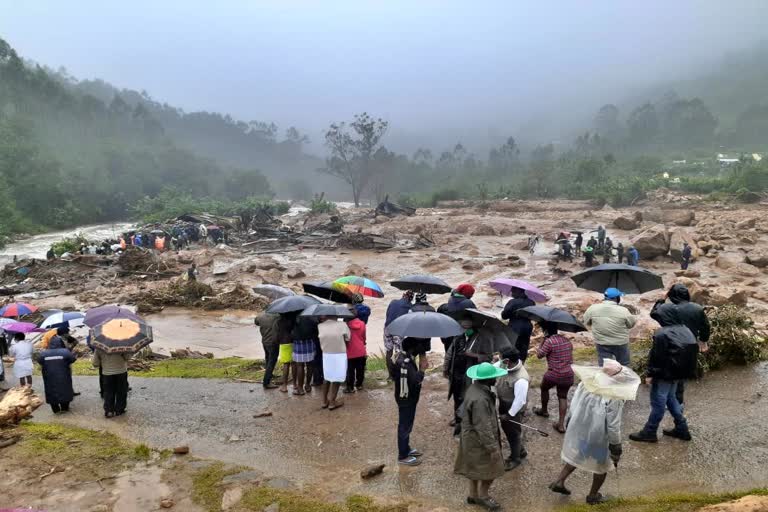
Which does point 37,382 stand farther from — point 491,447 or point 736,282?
point 736,282

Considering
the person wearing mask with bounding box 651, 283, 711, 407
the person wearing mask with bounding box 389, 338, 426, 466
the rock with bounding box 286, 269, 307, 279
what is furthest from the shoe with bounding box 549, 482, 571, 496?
the rock with bounding box 286, 269, 307, 279

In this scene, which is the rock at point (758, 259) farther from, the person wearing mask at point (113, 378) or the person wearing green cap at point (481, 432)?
the person wearing mask at point (113, 378)

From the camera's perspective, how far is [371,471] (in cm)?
493

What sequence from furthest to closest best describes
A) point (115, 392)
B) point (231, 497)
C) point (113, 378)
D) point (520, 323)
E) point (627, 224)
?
point (627, 224)
point (115, 392)
point (113, 378)
point (520, 323)
point (231, 497)

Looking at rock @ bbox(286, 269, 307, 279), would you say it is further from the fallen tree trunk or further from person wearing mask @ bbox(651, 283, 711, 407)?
person wearing mask @ bbox(651, 283, 711, 407)

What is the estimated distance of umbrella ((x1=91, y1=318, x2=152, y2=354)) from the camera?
6.25 meters

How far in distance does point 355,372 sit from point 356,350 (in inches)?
20.2

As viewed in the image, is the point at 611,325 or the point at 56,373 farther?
the point at 56,373

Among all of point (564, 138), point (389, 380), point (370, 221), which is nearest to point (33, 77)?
point (370, 221)

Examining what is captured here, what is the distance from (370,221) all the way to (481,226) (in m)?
13.8

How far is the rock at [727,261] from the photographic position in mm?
18797

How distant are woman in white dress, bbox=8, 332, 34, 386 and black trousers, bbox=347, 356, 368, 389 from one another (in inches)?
200

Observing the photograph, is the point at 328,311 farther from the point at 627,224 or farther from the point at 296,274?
the point at 627,224

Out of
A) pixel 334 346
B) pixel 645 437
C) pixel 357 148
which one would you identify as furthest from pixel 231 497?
pixel 357 148
